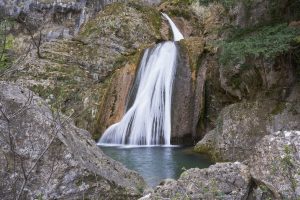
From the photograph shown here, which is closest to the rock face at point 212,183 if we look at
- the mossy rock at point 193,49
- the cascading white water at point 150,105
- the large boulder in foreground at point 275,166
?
the large boulder in foreground at point 275,166

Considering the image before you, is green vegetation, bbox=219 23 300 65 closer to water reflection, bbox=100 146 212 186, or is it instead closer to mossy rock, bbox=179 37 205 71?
water reflection, bbox=100 146 212 186

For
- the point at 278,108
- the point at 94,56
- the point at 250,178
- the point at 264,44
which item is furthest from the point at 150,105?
the point at 250,178

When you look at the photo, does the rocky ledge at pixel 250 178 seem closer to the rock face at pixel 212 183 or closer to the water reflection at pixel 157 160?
the rock face at pixel 212 183

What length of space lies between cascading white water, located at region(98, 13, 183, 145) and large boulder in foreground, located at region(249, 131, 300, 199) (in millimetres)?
10421

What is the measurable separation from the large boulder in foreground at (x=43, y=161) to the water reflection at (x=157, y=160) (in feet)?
12.3

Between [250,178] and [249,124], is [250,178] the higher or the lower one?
the lower one

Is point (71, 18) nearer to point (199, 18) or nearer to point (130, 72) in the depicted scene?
point (199, 18)

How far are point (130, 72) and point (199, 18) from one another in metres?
8.44

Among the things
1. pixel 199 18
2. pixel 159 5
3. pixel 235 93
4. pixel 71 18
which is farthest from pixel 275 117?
pixel 71 18

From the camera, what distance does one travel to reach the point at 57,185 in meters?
4.68

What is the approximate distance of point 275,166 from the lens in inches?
165

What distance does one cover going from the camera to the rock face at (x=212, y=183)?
4285mm

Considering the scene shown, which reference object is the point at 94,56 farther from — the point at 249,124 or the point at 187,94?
the point at 249,124

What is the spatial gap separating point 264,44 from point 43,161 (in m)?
6.51
